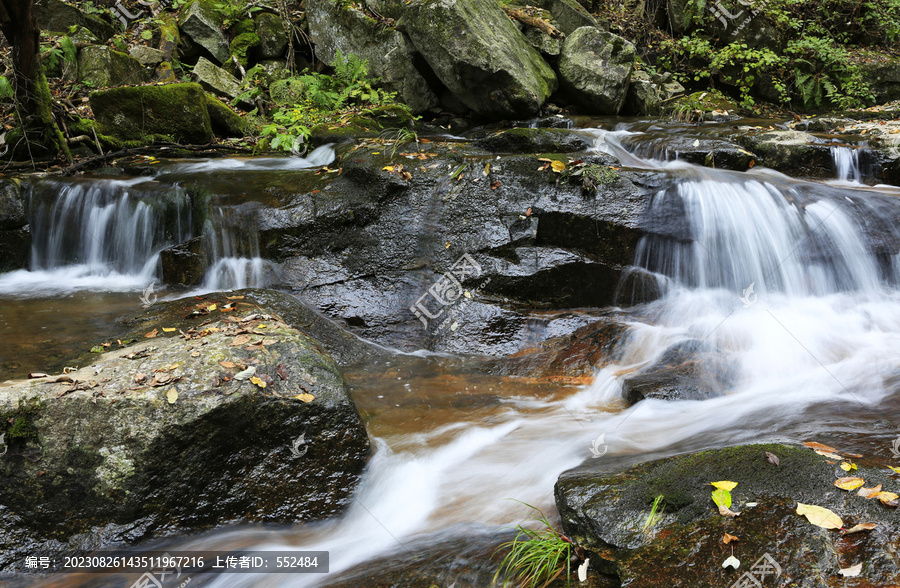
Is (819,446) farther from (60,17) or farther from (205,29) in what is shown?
(60,17)

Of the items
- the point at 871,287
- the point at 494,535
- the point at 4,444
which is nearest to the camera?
the point at 4,444

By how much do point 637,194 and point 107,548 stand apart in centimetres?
589

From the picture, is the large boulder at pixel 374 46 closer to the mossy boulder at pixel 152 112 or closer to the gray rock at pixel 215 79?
the gray rock at pixel 215 79

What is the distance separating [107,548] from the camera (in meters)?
3.04

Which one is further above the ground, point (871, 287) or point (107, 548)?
point (871, 287)

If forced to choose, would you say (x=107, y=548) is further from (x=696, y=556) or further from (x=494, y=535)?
(x=696, y=556)

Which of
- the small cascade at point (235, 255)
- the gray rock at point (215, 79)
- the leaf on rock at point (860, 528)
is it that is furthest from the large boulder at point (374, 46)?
the leaf on rock at point (860, 528)

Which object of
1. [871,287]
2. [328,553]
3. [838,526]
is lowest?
[328,553]

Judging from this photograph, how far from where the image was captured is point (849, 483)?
8.11 feet

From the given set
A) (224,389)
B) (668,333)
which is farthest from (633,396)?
(224,389)

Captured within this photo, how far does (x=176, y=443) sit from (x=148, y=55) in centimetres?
1285

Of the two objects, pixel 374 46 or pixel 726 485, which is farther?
pixel 374 46

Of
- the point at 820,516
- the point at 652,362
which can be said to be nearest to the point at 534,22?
the point at 652,362

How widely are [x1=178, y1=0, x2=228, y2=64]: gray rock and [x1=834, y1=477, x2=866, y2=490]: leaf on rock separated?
15085 mm
